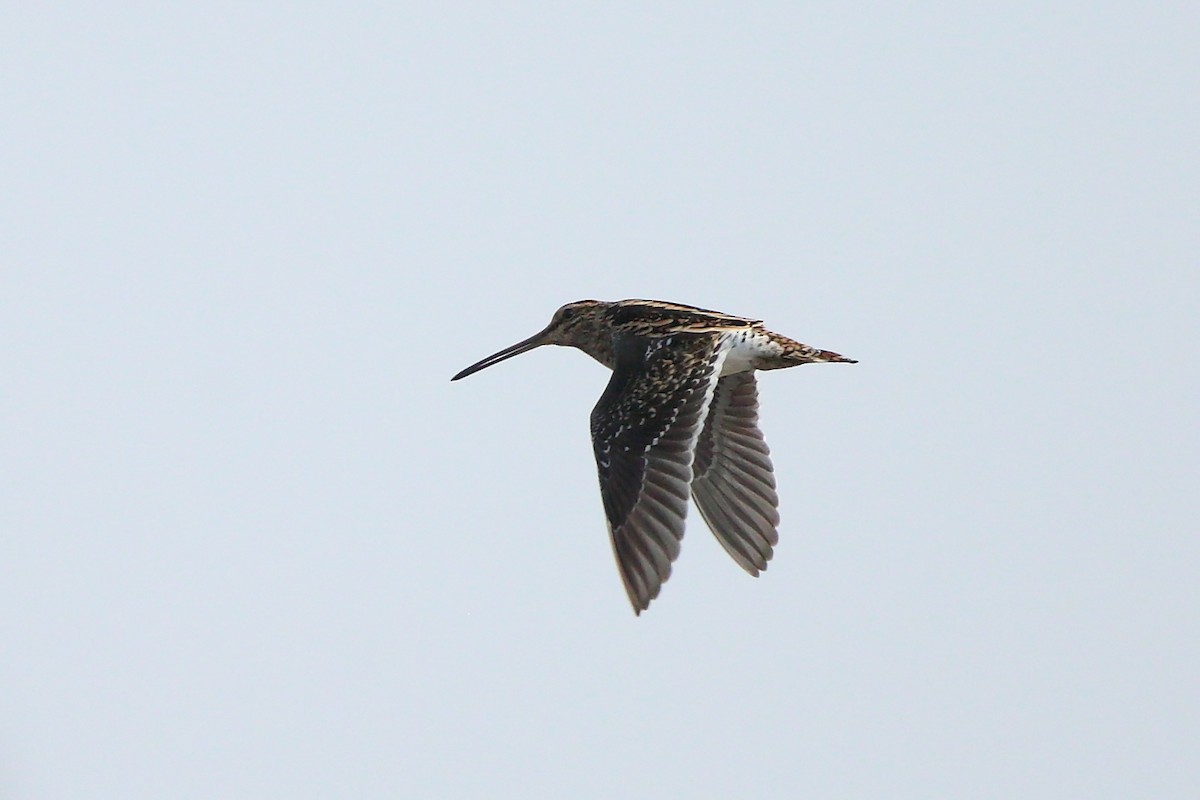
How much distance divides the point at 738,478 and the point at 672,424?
76.8 inches

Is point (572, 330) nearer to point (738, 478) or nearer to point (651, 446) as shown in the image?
point (738, 478)

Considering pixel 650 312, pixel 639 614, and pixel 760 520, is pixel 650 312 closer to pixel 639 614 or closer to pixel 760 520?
pixel 760 520

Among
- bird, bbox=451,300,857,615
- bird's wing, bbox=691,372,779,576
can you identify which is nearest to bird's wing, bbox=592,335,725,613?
bird, bbox=451,300,857,615

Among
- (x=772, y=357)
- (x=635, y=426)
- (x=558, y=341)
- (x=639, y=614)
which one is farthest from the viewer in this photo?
(x=558, y=341)

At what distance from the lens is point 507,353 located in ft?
49.7

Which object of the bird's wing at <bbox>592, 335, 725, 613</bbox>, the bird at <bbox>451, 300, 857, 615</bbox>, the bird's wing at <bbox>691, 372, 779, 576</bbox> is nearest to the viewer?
the bird's wing at <bbox>592, 335, 725, 613</bbox>

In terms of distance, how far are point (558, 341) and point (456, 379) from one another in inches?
30.9

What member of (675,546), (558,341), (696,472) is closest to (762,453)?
(696,472)

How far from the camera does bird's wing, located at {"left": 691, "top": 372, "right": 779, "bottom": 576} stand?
44.8 feet

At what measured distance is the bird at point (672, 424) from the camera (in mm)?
11492

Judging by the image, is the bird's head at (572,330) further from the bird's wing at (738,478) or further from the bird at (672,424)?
the bird's wing at (738,478)

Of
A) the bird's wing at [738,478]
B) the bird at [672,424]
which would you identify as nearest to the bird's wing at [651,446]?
the bird at [672,424]

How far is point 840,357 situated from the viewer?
44.2 feet

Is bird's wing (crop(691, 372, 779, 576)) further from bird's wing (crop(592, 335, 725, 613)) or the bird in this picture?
bird's wing (crop(592, 335, 725, 613))
